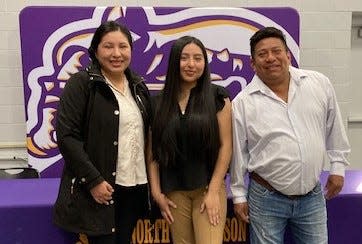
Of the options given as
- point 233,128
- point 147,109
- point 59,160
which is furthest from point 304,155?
point 59,160

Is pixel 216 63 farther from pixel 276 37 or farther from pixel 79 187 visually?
pixel 79 187

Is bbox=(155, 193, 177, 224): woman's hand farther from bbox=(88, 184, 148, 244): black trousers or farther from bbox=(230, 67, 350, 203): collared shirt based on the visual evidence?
bbox=(230, 67, 350, 203): collared shirt

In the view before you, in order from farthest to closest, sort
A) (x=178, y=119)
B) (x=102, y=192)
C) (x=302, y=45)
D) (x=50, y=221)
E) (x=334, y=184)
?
(x=302, y=45), (x=50, y=221), (x=334, y=184), (x=178, y=119), (x=102, y=192)

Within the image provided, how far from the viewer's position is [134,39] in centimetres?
299

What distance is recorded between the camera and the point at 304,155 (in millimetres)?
1813

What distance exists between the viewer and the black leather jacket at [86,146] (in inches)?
68.1

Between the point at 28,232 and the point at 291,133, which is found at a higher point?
the point at 291,133

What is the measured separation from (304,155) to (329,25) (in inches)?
75.8

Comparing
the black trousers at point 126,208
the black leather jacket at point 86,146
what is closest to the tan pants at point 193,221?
the black trousers at point 126,208

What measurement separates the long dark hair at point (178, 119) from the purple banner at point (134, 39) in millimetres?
1135

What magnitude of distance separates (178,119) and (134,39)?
128 cm

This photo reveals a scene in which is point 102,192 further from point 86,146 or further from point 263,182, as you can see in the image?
point 263,182

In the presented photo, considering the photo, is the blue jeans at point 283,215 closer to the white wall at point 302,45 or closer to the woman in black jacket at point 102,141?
the woman in black jacket at point 102,141

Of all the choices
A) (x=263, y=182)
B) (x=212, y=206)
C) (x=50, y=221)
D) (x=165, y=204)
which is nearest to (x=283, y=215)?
(x=263, y=182)
